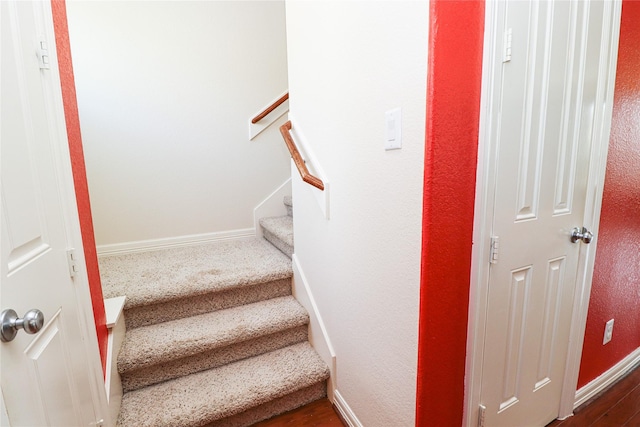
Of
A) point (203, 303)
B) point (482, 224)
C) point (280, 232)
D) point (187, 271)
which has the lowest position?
point (203, 303)

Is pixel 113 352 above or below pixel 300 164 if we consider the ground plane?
below

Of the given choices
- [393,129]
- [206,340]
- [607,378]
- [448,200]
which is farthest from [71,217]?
[607,378]

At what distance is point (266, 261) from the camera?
2066 mm

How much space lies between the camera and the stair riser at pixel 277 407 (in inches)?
56.1

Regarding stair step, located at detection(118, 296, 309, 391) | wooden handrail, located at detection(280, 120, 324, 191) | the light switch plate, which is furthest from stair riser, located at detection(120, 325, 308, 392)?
the light switch plate

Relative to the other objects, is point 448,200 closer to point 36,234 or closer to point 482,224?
point 482,224

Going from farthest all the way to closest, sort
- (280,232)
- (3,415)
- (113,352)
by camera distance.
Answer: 1. (280,232)
2. (113,352)
3. (3,415)

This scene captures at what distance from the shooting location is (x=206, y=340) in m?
1.52

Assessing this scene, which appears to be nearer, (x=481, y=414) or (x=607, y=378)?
(x=481, y=414)

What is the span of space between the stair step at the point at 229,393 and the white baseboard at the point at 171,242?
1158mm

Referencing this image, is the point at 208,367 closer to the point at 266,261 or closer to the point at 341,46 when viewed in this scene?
the point at 266,261

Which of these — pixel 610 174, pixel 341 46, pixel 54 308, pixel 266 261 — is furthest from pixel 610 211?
pixel 54 308

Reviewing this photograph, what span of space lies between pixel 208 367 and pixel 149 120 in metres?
1.78

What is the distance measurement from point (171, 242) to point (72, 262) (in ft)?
4.79
